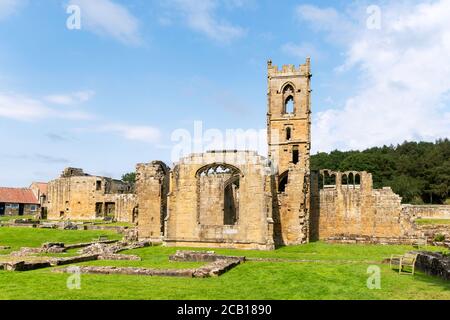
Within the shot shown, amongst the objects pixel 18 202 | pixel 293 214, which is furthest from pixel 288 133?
pixel 18 202

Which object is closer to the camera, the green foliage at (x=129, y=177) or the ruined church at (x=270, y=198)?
the ruined church at (x=270, y=198)

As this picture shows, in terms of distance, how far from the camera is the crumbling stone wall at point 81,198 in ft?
178

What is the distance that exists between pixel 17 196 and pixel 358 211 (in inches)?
1964

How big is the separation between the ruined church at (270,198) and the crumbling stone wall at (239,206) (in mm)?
54

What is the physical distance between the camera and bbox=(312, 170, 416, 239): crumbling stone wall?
3073cm

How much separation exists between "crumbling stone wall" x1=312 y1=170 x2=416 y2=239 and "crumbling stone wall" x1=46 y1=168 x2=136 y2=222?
29149mm

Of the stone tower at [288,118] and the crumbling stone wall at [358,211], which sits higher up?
the stone tower at [288,118]

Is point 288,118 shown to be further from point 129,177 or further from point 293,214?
point 129,177

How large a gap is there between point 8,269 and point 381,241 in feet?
63.3

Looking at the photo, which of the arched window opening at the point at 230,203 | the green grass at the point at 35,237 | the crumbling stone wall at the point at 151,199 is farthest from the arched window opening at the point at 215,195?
the green grass at the point at 35,237

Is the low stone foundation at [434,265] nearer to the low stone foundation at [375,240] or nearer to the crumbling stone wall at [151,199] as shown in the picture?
the low stone foundation at [375,240]

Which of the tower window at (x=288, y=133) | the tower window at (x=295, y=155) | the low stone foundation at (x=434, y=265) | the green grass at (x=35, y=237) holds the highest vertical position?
the tower window at (x=288, y=133)

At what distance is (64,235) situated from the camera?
30.3 meters

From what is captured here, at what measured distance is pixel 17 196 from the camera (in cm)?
6259
